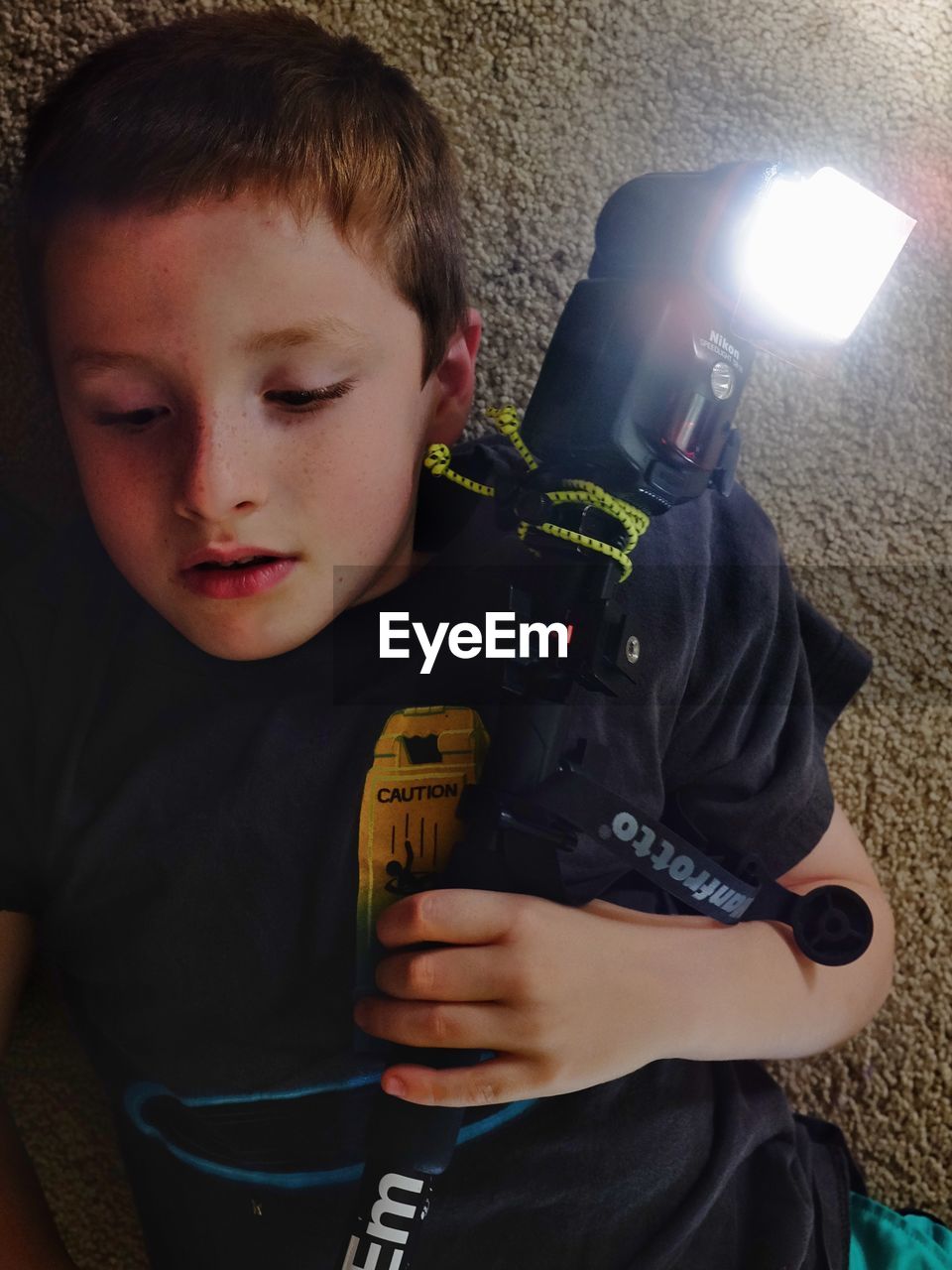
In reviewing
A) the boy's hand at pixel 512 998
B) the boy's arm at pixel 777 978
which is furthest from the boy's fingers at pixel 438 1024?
the boy's arm at pixel 777 978

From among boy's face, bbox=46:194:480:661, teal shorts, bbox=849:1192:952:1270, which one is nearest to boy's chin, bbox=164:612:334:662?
boy's face, bbox=46:194:480:661

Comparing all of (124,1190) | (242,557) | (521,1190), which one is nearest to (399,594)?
(242,557)

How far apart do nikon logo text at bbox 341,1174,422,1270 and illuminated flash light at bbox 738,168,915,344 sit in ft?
1.52

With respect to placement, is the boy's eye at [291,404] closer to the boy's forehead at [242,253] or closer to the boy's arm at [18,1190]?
the boy's forehead at [242,253]

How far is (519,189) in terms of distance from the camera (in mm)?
807

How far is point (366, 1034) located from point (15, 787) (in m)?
0.24

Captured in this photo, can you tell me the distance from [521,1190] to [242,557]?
1.25 ft

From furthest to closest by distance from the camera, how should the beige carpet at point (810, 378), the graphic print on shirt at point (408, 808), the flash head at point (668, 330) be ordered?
the beige carpet at point (810, 378), the graphic print on shirt at point (408, 808), the flash head at point (668, 330)

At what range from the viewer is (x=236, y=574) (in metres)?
0.59

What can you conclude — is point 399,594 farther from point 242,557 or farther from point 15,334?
point 15,334

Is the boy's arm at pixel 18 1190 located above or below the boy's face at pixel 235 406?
below

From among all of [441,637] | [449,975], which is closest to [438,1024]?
[449,975]

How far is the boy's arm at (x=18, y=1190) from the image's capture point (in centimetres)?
70

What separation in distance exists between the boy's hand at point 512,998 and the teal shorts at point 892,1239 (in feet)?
0.73
